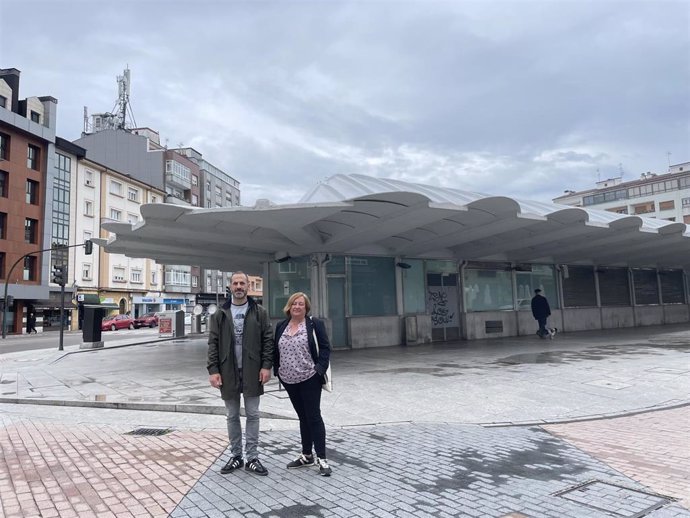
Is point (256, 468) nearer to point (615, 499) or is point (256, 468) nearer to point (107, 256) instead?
point (615, 499)

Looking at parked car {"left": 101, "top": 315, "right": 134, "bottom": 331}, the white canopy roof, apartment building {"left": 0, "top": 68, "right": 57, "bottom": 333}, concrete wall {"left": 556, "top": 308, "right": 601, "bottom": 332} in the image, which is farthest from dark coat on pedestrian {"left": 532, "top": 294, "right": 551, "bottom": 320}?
apartment building {"left": 0, "top": 68, "right": 57, "bottom": 333}

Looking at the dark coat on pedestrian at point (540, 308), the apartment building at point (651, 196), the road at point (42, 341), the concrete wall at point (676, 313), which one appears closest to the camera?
the dark coat on pedestrian at point (540, 308)

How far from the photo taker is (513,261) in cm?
1955

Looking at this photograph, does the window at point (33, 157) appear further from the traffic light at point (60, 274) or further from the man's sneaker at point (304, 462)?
the man's sneaker at point (304, 462)

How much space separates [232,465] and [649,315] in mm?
26287

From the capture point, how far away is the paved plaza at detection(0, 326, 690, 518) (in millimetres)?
3621

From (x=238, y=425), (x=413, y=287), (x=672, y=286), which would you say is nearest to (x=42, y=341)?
(x=413, y=287)

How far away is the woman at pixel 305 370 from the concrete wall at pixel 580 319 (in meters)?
19.1

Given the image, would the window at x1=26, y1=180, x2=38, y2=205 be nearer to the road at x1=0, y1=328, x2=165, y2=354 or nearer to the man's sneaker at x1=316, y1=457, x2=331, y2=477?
→ the road at x1=0, y1=328, x2=165, y2=354

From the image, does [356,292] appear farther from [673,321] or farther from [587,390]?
[673,321]

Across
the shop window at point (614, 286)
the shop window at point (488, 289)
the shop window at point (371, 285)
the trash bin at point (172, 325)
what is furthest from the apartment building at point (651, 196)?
the trash bin at point (172, 325)

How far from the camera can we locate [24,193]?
38844 mm

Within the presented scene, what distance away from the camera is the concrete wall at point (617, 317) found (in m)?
22.7

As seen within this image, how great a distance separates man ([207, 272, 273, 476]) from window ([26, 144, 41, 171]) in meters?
43.4
